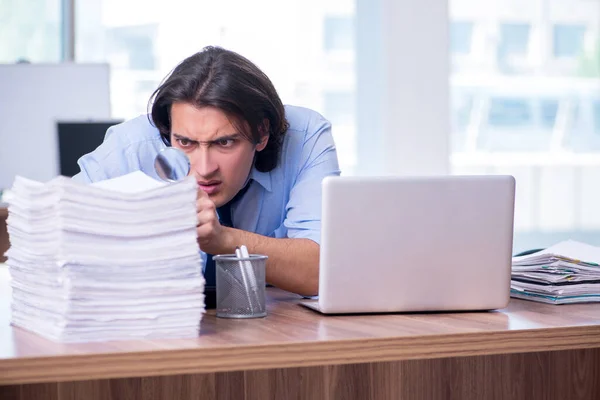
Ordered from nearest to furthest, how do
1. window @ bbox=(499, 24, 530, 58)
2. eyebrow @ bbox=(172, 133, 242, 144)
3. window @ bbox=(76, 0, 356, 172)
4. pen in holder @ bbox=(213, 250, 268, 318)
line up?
pen in holder @ bbox=(213, 250, 268, 318) → eyebrow @ bbox=(172, 133, 242, 144) → window @ bbox=(76, 0, 356, 172) → window @ bbox=(499, 24, 530, 58)

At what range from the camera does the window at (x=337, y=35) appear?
6883mm

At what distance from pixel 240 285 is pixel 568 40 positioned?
736 cm

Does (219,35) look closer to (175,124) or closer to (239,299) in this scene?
(175,124)

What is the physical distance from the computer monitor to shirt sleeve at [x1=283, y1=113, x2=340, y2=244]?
6.32ft

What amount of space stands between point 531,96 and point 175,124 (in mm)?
6705

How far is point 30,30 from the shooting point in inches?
199

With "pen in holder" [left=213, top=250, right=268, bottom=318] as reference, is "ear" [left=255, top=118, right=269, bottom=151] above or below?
above

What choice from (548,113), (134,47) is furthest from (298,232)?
(548,113)

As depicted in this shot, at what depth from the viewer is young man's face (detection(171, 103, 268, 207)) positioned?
5.14 ft

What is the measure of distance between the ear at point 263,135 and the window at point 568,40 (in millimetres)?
6569

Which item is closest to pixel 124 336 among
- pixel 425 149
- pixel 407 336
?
pixel 407 336

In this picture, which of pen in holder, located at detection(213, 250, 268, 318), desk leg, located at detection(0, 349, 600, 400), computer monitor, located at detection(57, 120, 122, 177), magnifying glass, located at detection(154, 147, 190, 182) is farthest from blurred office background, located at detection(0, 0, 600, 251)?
pen in holder, located at detection(213, 250, 268, 318)

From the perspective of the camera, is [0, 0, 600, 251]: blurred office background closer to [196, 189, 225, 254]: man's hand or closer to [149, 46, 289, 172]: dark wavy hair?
[149, 46, 289, 172]: dark wavy hair

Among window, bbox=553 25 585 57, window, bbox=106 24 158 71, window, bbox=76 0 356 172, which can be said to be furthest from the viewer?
window, bbox=553 25 585 57
